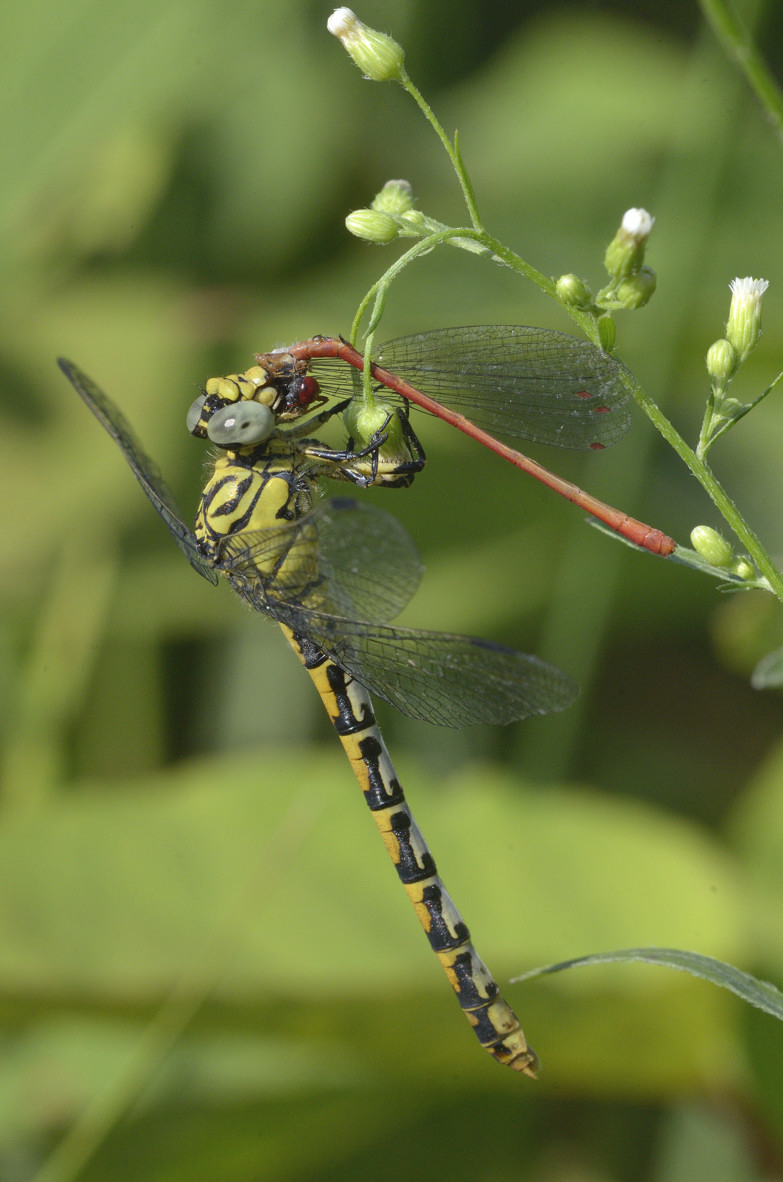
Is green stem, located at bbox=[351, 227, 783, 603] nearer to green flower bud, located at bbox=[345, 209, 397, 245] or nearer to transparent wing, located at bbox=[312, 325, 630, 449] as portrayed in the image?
green flower bud, located at bbox=[345, 209, 397, 245]

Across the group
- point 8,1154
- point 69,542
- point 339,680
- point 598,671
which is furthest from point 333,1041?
point 69,542

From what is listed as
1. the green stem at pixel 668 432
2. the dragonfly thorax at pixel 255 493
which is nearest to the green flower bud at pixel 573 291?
the green stem at pixel 668 432

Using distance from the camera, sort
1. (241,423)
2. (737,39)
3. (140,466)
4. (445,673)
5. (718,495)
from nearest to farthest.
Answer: (737,39)
(718,495)
(445,673)
(241,423)
(140,466)

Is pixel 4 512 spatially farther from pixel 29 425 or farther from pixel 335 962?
pixel 335 962

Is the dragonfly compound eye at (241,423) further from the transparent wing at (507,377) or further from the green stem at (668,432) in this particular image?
the green stem at (668,432)

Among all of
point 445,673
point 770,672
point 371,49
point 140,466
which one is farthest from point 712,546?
point 140,466

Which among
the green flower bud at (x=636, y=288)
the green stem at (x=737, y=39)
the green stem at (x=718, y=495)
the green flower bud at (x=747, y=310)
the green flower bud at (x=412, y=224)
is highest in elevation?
the green stem at (x=737, y=39)

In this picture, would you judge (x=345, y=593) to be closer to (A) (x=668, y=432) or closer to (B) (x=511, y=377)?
(B) (x=511, y=377)
